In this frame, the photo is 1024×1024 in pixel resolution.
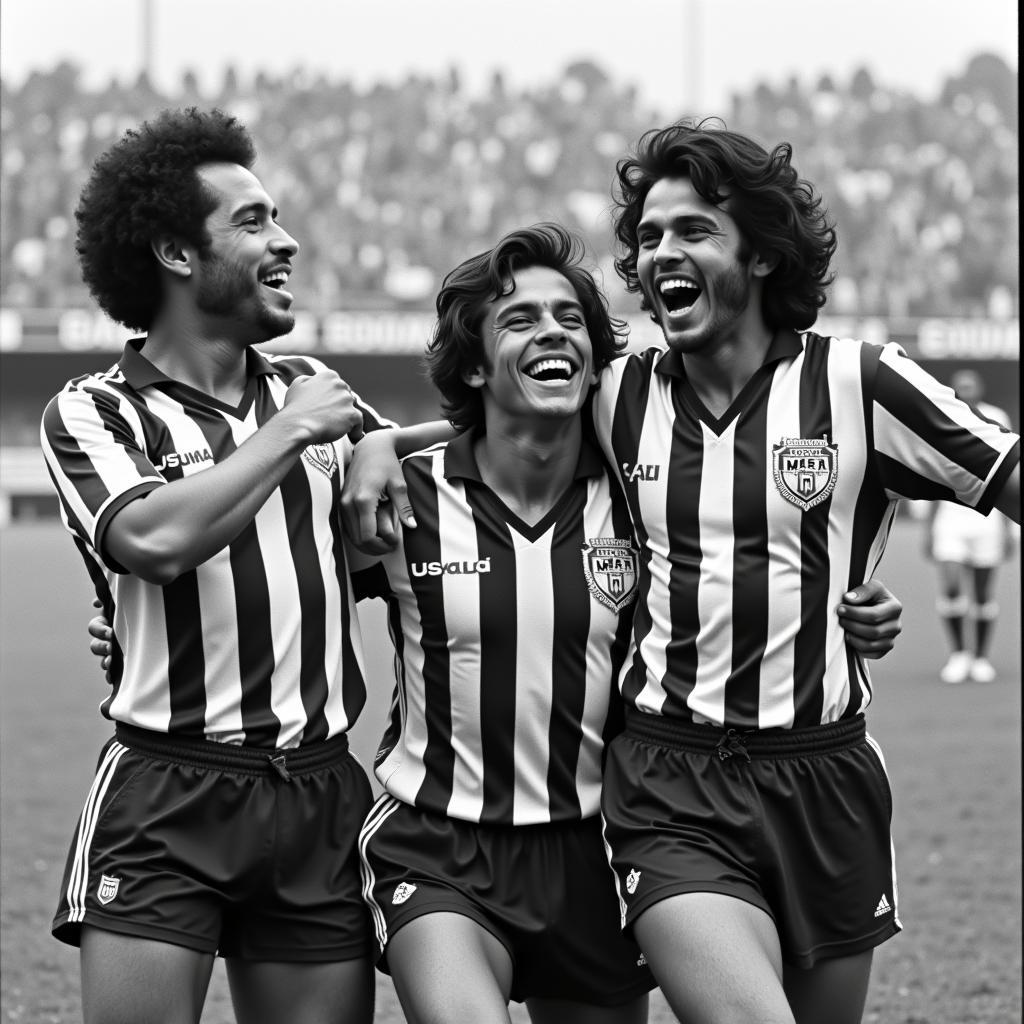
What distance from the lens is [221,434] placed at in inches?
132

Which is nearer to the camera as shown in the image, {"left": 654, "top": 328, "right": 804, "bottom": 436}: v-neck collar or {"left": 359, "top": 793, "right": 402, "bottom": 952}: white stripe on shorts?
{"left": 359, "top": 793, "right": 402, "bottom": 952}: white stripe on shorts

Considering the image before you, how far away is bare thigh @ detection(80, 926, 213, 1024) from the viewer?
3.01 metres

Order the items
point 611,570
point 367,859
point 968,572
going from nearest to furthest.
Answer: point 367,859
point 611,570
point 968,572

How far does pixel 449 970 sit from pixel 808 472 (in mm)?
1221

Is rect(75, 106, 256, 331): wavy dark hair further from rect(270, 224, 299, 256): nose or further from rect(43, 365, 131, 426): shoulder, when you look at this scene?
rect(43, 365, 131, 426): shoulder

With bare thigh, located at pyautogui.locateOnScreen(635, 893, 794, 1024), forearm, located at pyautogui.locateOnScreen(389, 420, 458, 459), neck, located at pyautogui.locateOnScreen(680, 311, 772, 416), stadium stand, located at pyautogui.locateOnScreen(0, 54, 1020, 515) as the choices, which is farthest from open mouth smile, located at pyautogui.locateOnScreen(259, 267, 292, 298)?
stadium stand, located at pyautogui.locateOnScreen(0, 54, 1020, 515)

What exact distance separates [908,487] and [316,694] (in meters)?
1.29

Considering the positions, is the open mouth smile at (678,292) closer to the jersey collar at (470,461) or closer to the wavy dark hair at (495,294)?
the wavy dark hair at (495,294)

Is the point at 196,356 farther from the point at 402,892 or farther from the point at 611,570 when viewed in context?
the point at 402,892

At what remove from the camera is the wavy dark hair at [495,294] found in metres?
3.53

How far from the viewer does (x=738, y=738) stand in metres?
3.27

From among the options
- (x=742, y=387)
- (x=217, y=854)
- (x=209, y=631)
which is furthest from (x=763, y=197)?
(x=217, y=854)

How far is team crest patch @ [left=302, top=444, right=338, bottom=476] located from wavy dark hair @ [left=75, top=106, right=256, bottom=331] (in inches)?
18.8

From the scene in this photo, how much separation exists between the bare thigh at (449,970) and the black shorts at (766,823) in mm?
284
